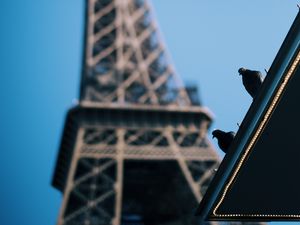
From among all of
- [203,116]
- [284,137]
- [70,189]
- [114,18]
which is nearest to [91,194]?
[70,189]

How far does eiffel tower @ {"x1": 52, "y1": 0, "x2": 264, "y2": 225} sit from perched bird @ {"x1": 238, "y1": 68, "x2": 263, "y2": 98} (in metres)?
19.5

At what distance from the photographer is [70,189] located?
25875 millimetres

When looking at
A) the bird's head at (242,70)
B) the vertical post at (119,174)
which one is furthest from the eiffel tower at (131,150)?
the bird's head at (242,70)

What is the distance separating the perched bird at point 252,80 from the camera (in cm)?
553

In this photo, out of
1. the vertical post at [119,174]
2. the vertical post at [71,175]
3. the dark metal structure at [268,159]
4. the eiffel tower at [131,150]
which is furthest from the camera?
the eiffel tower at [131,150]

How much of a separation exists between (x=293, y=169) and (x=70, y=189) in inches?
822

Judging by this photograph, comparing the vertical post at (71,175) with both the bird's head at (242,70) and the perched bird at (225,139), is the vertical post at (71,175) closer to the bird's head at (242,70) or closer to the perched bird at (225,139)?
the perched bird at (225,139)

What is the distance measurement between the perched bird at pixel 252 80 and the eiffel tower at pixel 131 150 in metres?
19.5

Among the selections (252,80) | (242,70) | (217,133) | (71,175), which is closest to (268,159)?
(217,133)

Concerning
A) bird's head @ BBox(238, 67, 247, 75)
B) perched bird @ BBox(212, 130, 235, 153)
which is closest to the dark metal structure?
perched bird @ BBox(212, 130, 235, 153)

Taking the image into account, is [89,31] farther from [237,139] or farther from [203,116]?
[237,139]

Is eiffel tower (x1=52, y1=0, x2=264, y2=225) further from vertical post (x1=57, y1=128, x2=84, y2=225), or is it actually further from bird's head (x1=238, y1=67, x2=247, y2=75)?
bird's head (x1=238, y1=67, x2=247, y2=75)

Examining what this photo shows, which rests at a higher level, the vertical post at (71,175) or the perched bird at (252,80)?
the perched bird at (252,80)

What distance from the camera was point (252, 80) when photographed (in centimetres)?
555
